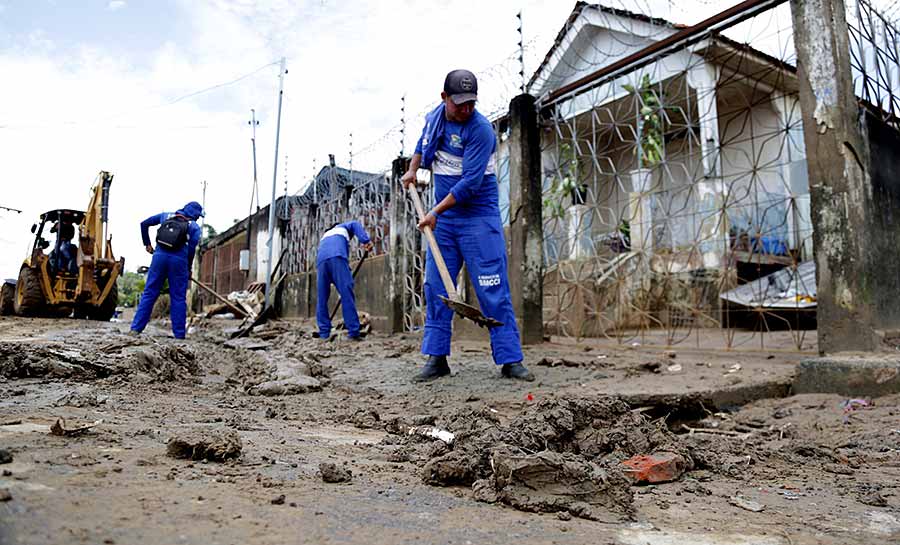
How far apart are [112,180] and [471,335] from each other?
7.64 metres

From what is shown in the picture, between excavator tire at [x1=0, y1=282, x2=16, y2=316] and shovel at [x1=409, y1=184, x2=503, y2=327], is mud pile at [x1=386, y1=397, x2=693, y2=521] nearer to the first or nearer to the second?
shovel at [x1=409, y1=184, x2=503, y2=327]

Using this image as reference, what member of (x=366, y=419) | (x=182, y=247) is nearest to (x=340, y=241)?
(x=182, y=247)

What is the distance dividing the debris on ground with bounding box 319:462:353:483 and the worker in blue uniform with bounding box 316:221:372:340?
204 inches

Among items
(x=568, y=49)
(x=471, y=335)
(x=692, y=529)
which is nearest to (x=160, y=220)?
(x=471, y=335)

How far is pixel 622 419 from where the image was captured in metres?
2.07

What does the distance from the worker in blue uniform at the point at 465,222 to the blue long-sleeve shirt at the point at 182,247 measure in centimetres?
407

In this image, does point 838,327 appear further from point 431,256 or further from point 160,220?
point 160,220

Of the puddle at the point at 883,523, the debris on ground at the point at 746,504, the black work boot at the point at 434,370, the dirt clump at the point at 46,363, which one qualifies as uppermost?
the dirt clump at the point at 46,363

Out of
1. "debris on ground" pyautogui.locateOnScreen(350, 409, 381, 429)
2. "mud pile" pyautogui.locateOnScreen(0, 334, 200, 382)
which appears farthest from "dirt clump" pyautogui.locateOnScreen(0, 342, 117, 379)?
"debris on ground" pyautogui.locateOnScreen(350, 409, 381, 429)

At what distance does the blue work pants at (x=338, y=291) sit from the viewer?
21.9 feet

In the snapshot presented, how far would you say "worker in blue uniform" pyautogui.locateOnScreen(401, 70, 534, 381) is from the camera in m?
3.35

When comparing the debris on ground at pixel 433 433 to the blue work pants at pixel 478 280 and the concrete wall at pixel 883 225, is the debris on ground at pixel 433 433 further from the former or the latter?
A: the concrete wall at pixel 883 225

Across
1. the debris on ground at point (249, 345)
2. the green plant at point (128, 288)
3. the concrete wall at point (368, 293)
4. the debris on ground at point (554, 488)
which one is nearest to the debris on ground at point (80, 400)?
the debris on ground at point (554, 488)

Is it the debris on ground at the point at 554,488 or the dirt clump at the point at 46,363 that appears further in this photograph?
the dirt clump at the point at 46,363
